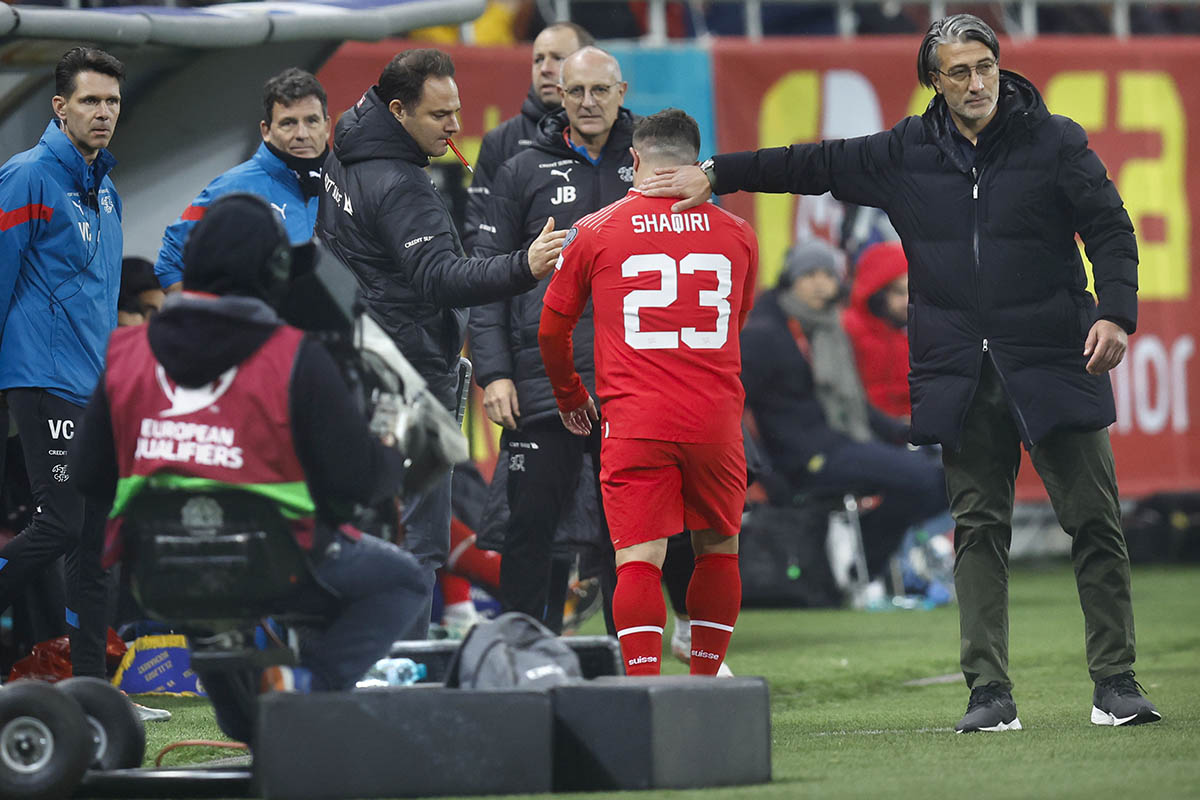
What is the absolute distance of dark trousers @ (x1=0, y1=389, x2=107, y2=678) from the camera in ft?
22.4

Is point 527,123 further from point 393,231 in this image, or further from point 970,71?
point 970,71

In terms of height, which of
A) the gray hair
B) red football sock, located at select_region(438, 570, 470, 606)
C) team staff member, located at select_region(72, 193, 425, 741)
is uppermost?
the gray hair

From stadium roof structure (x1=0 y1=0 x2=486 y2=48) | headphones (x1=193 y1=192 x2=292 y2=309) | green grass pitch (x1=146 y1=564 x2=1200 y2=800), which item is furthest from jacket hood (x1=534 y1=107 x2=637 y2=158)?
headphones (x1=193 y1=192 x2=292 y2=309)

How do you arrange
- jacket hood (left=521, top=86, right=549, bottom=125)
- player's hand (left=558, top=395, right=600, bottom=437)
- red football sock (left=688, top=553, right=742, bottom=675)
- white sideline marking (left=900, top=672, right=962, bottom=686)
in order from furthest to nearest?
jacket hood (left=521, top=86, right=549, bottom=125) → white sideline marking (left=900, top=672, right=962, bottom=686) → player's hand (left=558, top=395, right=600, bottom=437) → red football sock (left=688, top=553, right=742, bottom=675)

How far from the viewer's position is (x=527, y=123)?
8148 mm

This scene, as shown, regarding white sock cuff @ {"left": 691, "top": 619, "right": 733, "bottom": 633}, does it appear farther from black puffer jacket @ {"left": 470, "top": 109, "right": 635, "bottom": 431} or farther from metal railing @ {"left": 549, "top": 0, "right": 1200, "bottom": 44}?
metal railing @ {"left": 549, "top": 0, "right": 1200, "bottom": 44}

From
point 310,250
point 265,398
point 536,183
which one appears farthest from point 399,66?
point 265,398

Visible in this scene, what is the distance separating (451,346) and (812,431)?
Result: 5.08 metres

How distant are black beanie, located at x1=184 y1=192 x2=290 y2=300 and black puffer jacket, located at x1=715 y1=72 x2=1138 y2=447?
234 cm

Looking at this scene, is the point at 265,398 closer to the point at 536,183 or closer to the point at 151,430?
the point at 151,430

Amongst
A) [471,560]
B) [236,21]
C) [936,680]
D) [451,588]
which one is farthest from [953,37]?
[451,588]

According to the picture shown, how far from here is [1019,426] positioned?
20.4 feet

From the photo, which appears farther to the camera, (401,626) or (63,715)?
(401,626)

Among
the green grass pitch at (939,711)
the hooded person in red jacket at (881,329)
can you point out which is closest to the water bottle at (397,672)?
the green grass pitch at (939,711)
